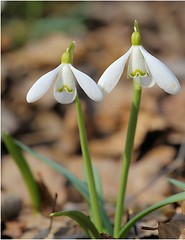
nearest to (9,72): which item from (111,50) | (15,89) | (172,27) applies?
(15,89)

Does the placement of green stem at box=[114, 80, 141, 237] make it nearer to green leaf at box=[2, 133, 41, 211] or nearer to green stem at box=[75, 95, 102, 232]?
green stem at box=[75, 95, 102, 232]

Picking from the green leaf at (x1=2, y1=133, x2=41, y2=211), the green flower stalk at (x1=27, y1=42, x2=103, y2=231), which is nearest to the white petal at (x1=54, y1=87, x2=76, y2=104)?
the green flower stalk at (x1=27, y1=42, x2=103, y2=231)

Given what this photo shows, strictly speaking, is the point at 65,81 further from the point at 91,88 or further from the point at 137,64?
the point at 137,64

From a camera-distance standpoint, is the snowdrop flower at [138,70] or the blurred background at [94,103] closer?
the snowdrop flower at [138,70]

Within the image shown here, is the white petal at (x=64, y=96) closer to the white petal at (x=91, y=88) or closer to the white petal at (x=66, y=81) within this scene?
the white petal at (x=66, y=81)

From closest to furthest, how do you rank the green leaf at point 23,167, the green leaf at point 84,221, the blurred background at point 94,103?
1. the green leaf at point 84,221
2. the green leaf at point 23,167
3. the blurred background at point 94,103

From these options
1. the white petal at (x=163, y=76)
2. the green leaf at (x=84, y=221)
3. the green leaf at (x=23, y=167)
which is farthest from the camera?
the green leaf at (x=23, y=167)

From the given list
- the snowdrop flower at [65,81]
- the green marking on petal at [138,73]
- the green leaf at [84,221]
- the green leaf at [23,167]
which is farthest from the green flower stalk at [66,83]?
the green leaf at [23,167]
